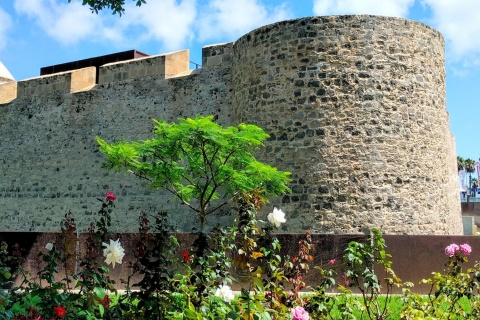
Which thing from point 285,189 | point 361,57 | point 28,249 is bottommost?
point 28,249

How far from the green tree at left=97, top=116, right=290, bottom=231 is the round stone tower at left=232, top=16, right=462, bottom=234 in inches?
26.4

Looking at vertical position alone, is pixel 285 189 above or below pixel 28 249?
above

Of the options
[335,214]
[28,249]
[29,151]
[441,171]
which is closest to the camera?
[28,249]

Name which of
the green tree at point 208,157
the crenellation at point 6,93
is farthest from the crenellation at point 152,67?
the crenellation at point 6,93

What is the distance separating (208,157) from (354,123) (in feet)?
9.90

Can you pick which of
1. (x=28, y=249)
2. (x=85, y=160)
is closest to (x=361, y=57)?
(x=28, y=249)

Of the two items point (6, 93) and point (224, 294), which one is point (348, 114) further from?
point (6, 93)

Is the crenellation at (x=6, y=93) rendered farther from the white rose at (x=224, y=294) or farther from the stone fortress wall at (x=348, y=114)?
the white rose at (x=224, y=294)

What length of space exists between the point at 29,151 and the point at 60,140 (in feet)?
4.50

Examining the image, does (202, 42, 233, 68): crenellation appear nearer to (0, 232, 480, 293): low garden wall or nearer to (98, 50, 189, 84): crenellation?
(98, 50, 189, 84): crenellation

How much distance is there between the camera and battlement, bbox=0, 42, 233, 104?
15500 mm

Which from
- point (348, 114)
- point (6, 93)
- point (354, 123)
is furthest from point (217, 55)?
point (6, 93)

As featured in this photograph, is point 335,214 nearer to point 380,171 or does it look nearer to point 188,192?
point 380,171

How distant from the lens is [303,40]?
1284 centimetres
